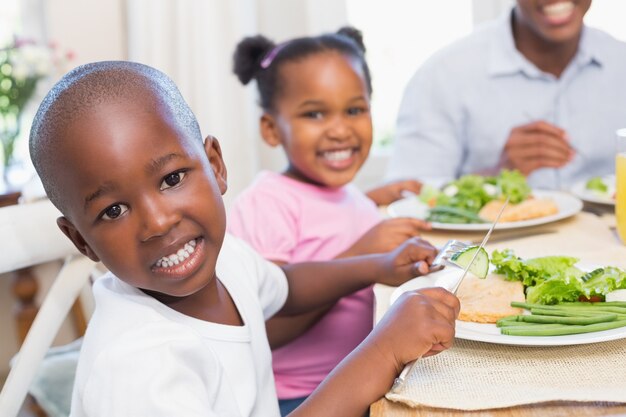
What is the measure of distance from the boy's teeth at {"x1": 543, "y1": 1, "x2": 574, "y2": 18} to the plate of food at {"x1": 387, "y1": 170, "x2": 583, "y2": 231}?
698 millimetres

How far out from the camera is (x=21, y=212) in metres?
1.18

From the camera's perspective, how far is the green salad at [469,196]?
156 centimetres

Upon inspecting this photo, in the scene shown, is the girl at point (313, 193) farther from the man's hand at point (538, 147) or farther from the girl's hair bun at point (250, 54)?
the man's hand at point (538, 147)

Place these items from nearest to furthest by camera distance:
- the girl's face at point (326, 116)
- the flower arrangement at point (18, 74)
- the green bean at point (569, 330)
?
the green bean at point (569, 330), the girl's face at point (326, 116), the flower arrangement at point (18, 74)

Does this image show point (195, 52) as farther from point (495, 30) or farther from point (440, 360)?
point (440, 360)

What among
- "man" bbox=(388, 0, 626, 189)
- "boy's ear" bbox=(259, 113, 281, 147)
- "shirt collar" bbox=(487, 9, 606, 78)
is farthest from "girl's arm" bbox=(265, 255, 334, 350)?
"shirt collar" bbox=(487, 9, 606, 78)

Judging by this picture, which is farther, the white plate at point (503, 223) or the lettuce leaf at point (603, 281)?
the white plate at point (503, 223)

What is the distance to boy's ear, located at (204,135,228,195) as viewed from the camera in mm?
1157

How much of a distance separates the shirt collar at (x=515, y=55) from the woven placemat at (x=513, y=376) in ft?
5.17

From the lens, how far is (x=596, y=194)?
5.54ft

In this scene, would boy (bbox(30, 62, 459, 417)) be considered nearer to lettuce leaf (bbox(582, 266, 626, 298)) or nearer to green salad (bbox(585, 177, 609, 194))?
lettuce leaf (bbox(582, 266, 626, 298))

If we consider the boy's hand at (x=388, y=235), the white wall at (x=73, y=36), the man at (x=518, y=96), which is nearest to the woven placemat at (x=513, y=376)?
the boy's hand at (x=388, y=235)

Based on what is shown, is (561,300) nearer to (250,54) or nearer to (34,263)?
(34,263)

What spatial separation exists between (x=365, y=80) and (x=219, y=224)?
2.70ft
